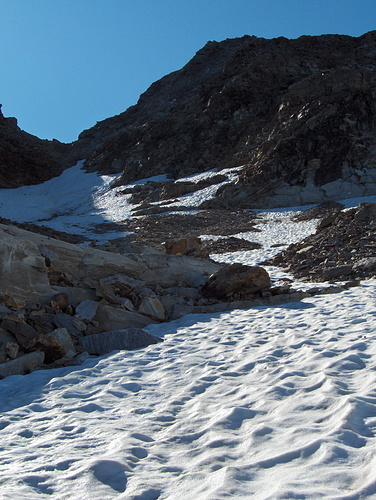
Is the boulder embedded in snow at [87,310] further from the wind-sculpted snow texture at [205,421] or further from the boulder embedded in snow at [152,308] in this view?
the wind-sculpted snow texture at [205,421]

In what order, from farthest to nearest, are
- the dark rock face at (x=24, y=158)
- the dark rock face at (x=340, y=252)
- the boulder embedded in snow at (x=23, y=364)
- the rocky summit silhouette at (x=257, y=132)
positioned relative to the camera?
the dark rock face at (x=24, y=158) < the rocky summit silhouette at (x=257, y=132) < the dark rock face at (x=340, y=252) < the boulder embedded in snow at (x=23, y=364)

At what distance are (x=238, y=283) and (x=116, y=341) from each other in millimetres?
3487

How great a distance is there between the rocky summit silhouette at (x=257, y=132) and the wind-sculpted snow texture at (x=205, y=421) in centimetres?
2452

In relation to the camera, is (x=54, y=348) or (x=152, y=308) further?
(x=152, y=308)

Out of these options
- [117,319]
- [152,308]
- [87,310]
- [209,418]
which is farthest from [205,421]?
[152,308]

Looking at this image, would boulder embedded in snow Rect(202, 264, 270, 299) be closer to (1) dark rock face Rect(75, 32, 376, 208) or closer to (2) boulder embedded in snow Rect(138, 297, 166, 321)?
(2) boulder embedded in snow Rect(138, 297, 166, 321)

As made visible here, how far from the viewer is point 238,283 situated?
29.6 feet

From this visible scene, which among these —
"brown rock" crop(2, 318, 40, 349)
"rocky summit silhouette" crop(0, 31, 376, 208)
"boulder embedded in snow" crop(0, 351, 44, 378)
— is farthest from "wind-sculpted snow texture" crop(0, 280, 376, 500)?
"rocky summit silhouette" crop(0, 31, 376, 208)

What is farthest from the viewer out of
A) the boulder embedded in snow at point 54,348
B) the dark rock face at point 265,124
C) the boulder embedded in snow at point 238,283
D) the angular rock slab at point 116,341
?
the dark rock face at point 265,124

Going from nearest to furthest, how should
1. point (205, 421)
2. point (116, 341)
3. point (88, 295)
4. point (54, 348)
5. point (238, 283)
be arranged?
point (205, 421) → point (54, 348) → point (116, 341) → point (88, 295) → point (238, 283)

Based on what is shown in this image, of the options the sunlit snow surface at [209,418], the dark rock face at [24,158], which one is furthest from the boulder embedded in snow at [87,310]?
the dark rock face at [24,158]

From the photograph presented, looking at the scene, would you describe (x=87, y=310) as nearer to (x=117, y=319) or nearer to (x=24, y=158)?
(x=117, y=319)

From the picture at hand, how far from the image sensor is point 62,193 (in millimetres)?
42812

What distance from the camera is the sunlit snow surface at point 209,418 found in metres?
2.62
